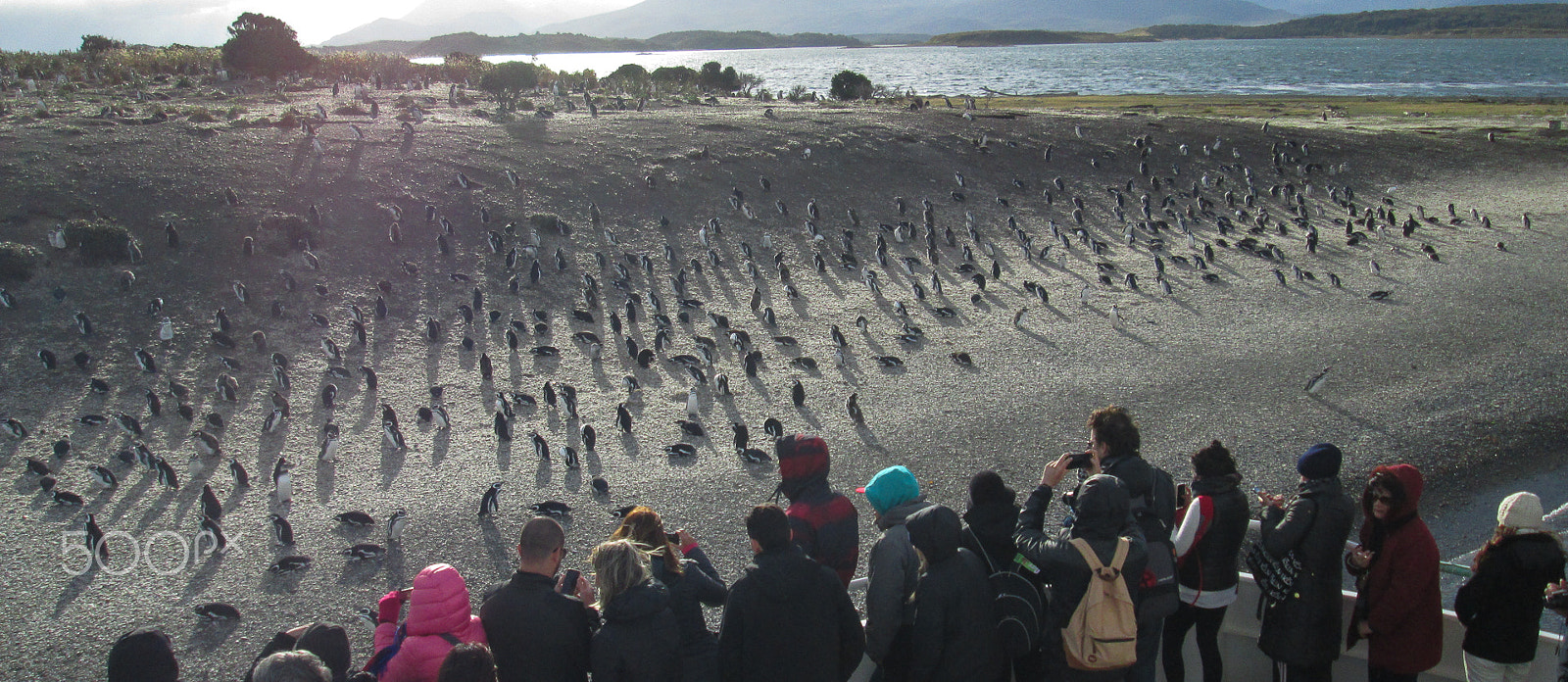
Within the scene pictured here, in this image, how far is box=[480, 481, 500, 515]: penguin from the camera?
33.1 feet

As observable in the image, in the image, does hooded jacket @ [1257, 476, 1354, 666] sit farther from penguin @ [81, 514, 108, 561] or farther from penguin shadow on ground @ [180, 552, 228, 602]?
penguin @ [81, 514, 108, 561]

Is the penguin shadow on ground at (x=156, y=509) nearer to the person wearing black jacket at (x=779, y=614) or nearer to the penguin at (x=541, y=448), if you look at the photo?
the penguin at (x=541, y=448)

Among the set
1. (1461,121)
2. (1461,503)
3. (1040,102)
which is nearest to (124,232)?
(1461,503)

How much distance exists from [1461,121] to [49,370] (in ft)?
192

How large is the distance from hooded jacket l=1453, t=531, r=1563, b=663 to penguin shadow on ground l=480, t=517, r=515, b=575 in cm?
755

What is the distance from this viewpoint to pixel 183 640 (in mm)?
7809

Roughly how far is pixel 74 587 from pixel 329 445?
322 cm

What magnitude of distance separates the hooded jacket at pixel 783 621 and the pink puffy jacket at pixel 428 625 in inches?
50.6

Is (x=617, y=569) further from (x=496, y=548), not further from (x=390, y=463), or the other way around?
(x=390, y=463)

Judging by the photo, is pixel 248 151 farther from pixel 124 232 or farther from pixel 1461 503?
pixel 1461 503

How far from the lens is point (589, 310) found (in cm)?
1816

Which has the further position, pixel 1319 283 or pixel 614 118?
pixel 614 118

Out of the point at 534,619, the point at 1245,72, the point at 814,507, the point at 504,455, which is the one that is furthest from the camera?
the point at 1245,72

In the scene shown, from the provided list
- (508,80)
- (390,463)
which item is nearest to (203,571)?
(390,463)
